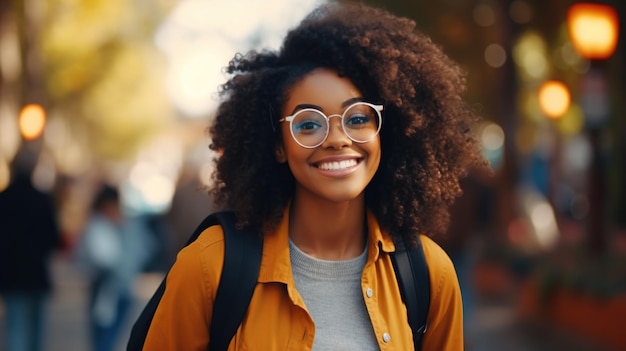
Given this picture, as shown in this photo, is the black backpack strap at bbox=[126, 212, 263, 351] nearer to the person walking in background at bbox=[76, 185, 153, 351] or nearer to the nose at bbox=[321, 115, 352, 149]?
the nose at bbox=[321, 115, 352, 149]

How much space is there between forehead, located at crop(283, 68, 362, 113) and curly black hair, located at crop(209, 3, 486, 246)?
2 cm

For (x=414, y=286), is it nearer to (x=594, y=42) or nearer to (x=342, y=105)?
(x=342, y=105)

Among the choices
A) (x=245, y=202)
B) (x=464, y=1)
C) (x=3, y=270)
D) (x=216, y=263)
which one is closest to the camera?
(x=216, y=263)

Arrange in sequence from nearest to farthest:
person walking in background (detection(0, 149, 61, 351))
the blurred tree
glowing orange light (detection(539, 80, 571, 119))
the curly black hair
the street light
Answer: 1. the curly black hair
2. person walking in background (detection(0, 149, 61, 351))
3. the street light
4. glowing orange light (detection(539, 80, 571, 119))
5. the blurred tree

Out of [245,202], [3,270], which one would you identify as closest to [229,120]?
[245,202]

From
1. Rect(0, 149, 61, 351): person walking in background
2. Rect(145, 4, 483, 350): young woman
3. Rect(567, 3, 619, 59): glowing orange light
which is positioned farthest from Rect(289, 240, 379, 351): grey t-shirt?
Rect(567, 3, 619, 59): glowing orange light

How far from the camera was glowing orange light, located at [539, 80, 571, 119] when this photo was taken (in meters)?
20.2

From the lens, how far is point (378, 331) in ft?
10.7

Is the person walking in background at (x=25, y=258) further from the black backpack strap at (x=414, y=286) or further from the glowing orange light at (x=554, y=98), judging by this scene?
the glowing orange light at (x=554, y=98)

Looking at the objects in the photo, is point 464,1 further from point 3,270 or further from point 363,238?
point 363,238

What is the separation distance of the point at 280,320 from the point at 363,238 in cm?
44

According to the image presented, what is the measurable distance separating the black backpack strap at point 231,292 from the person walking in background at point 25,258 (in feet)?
18.5

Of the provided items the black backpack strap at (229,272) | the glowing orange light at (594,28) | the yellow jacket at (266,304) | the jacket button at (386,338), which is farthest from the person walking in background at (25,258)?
the glowing orange light at (594,28)

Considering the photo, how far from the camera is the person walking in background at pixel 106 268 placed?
9.24 m
